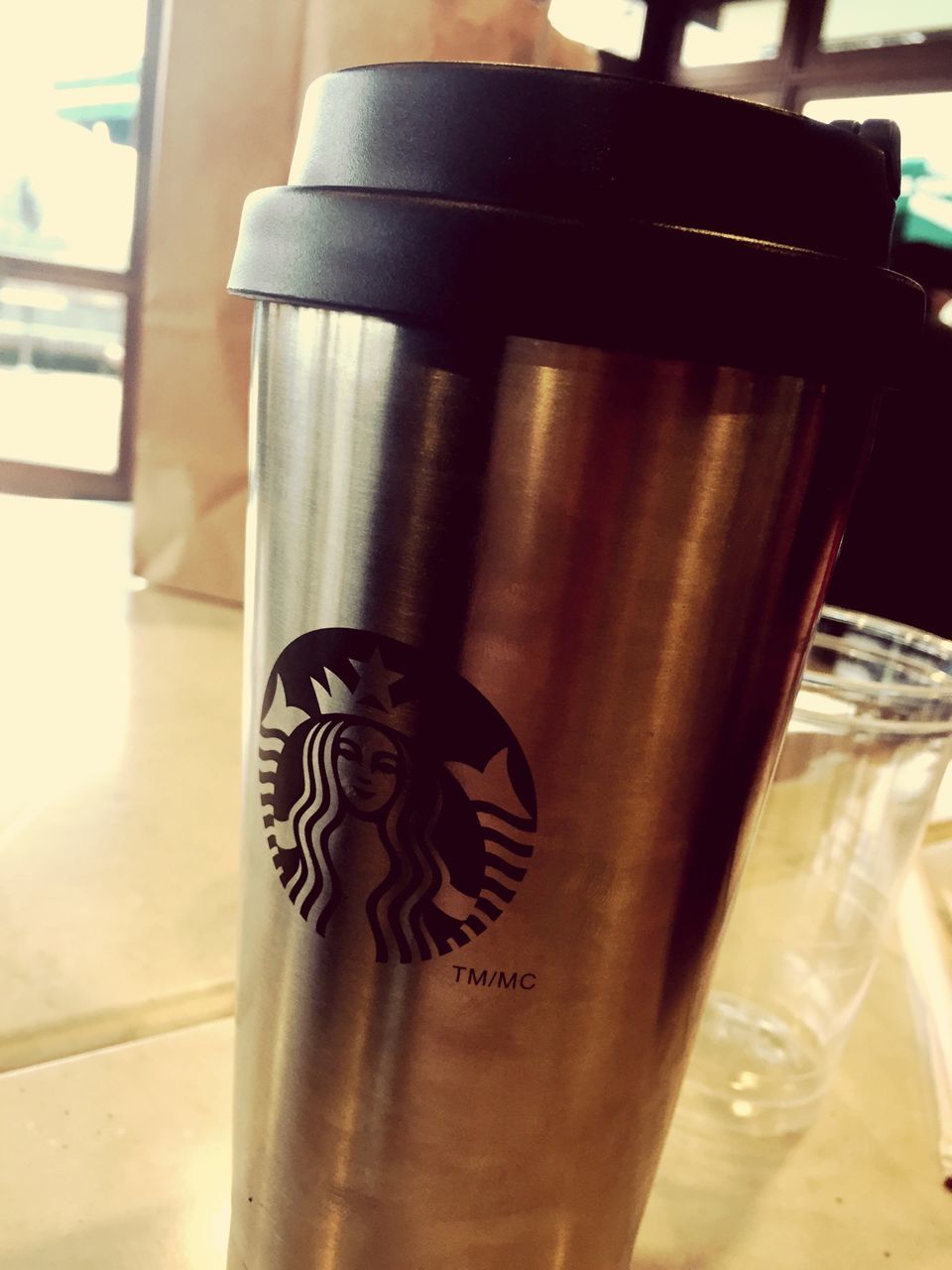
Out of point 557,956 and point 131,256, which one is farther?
point 131,256

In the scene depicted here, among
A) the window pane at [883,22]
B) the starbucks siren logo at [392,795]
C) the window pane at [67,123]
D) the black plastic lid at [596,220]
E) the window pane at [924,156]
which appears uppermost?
the window pane at [883,22]

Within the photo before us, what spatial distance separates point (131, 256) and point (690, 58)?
8.43 ft

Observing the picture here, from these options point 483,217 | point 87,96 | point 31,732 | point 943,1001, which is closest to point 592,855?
point 483,217

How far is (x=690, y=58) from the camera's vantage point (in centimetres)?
359

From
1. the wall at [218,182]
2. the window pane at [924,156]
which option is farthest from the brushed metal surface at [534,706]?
the window pane at [924,156]

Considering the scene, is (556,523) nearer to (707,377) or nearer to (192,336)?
(707,377)

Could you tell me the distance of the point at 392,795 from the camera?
230 mm

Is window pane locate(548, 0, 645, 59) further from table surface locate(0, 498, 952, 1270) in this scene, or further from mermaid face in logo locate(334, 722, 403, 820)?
mermaid face in logo locate(334, 722, 403, 820)

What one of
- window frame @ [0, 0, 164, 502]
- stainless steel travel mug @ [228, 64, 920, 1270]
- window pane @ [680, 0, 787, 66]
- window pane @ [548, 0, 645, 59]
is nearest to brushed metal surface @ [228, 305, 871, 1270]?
stainless steel travel mug @ [228, 64, 920, 1270]

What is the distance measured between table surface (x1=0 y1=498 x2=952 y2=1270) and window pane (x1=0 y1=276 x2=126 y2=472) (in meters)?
1.34

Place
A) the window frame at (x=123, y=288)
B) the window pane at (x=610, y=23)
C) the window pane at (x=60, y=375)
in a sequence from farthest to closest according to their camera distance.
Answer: the window pane at (x=610, y=23), the window pane at (x=60, y=375), the window frame at (x=123, y=288)

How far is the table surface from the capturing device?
0.34 meters

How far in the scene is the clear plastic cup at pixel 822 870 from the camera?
41cm

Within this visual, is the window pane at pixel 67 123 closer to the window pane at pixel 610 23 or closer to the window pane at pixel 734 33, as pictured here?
A: the window pane at pixel 610 23
